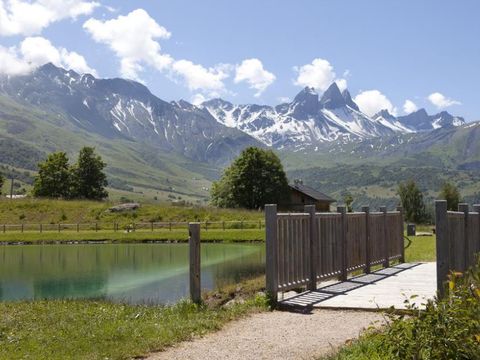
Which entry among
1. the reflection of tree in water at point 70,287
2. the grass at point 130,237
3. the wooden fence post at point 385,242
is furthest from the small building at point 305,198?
the wooden fence post at point 385,242

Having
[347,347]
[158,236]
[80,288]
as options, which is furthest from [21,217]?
[347,347]

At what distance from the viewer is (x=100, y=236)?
46.1 m

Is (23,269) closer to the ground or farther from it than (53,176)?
closer to the ground

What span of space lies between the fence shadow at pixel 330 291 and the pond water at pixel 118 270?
480 cm

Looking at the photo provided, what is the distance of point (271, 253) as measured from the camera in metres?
10.9

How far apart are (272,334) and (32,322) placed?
4.25m

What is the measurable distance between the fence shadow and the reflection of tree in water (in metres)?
A: 7.97

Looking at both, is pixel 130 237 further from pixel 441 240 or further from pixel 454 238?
pixel 441 240

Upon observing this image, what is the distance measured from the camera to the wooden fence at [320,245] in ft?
35.9

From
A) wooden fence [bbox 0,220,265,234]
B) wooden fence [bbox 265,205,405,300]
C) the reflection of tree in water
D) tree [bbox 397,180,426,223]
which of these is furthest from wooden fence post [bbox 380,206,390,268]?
tree [bbox 397,180,426,223]

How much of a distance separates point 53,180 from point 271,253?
74421 millimetres

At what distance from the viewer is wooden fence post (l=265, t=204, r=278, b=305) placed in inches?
425

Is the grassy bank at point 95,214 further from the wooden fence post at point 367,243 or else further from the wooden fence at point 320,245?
the wooden fence post at point 367,243

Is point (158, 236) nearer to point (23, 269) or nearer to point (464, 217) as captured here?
point (23, 269)
